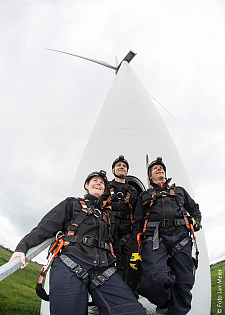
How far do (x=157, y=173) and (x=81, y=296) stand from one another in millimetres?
2066

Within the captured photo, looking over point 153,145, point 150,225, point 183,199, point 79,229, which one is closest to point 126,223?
point 150,225

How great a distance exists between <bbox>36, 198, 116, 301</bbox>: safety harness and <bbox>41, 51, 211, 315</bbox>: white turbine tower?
1.98 metres

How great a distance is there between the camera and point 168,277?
2068mm

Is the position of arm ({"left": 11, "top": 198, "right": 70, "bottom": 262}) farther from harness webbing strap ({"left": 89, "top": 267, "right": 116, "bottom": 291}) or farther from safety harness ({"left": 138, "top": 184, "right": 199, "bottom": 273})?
safety harness ({"left": 138, "top": 184, "right": 199, "bottom": 273})

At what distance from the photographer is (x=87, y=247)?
212cm

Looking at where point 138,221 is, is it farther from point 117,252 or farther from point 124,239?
point 124,239

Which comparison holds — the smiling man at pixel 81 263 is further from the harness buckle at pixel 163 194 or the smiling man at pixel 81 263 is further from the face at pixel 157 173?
the face at pixel 157 173

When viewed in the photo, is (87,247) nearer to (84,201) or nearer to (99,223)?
(99,223)

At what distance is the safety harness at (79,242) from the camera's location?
1.90 meters

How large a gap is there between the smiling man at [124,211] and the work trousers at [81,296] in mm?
1383

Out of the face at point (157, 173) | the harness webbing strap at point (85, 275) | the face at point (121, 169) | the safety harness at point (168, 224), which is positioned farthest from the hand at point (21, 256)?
the face at point (121, 169)

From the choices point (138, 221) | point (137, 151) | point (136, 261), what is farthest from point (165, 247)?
point (137, 151)

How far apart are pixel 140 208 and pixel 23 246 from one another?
1718 mm

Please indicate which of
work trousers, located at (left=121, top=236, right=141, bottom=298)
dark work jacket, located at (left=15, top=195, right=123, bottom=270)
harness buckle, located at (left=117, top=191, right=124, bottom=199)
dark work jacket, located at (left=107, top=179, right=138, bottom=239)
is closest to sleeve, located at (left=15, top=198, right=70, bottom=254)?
dark work jacket, located at (left=15, top=195, right=123, bottom=270)
